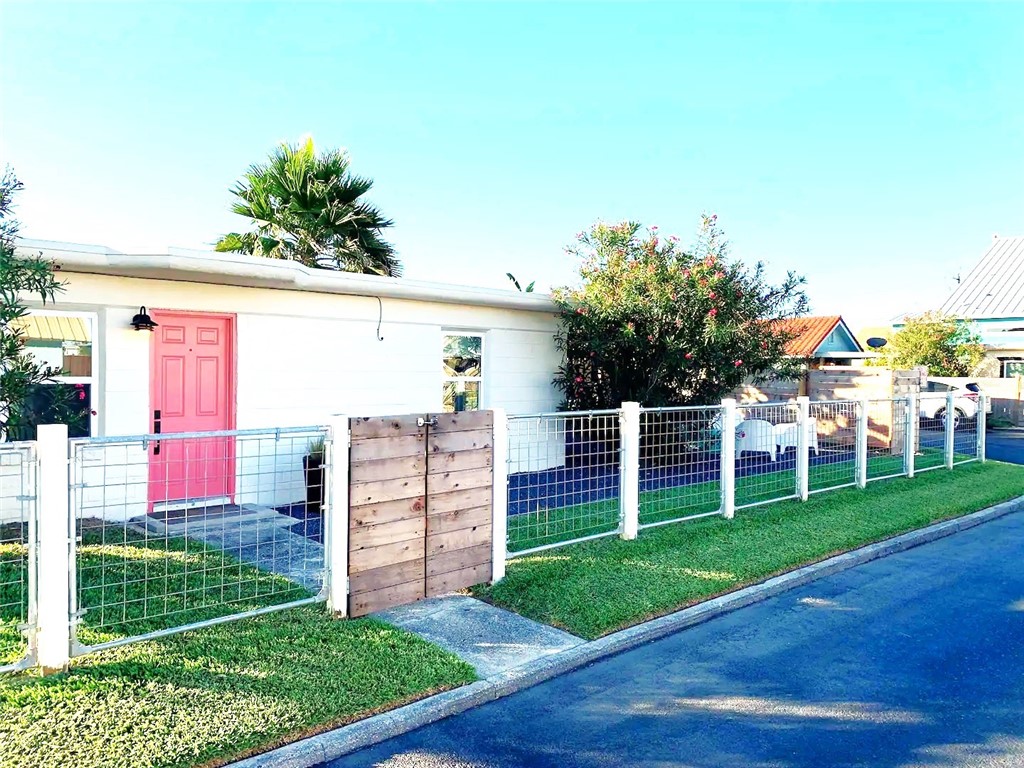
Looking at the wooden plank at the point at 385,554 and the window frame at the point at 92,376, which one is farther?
the window frame at the point at 92,376

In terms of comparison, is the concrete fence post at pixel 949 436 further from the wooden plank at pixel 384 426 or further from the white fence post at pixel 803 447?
the wooden plank at pixel 384 426

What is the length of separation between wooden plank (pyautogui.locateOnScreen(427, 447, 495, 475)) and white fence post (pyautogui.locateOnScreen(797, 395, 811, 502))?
15.9 ft

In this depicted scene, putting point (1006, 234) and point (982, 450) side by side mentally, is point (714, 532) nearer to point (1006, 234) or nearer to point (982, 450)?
point (982, 450)

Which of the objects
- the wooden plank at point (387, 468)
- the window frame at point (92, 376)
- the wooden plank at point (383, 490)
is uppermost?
the window frame at point (92, 376)

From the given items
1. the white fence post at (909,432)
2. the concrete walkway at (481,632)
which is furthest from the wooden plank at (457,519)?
the white fence post at (909,432)

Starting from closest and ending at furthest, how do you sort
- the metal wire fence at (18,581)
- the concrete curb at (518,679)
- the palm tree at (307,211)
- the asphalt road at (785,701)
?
the concrete curb at (518,679), the asphalt road at (785,701), the metal wire fence at (18,581), the palm tree at (307,211)

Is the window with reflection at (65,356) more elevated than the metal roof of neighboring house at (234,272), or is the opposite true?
the metal roof of neighboring house at (234,272)

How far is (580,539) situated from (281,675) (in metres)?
3.32

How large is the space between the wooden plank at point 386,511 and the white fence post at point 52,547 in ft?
5.31

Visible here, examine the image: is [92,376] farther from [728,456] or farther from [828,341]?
[828,341]

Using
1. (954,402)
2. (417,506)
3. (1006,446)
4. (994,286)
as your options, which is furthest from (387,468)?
(994,286)

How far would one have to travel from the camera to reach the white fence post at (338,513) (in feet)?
15.2

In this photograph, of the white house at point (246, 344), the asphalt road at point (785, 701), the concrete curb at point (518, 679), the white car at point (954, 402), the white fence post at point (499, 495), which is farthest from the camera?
the white car at point (954, 402)

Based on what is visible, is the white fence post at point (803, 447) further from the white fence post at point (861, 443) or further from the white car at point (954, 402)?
the white car at point (954, 402)
